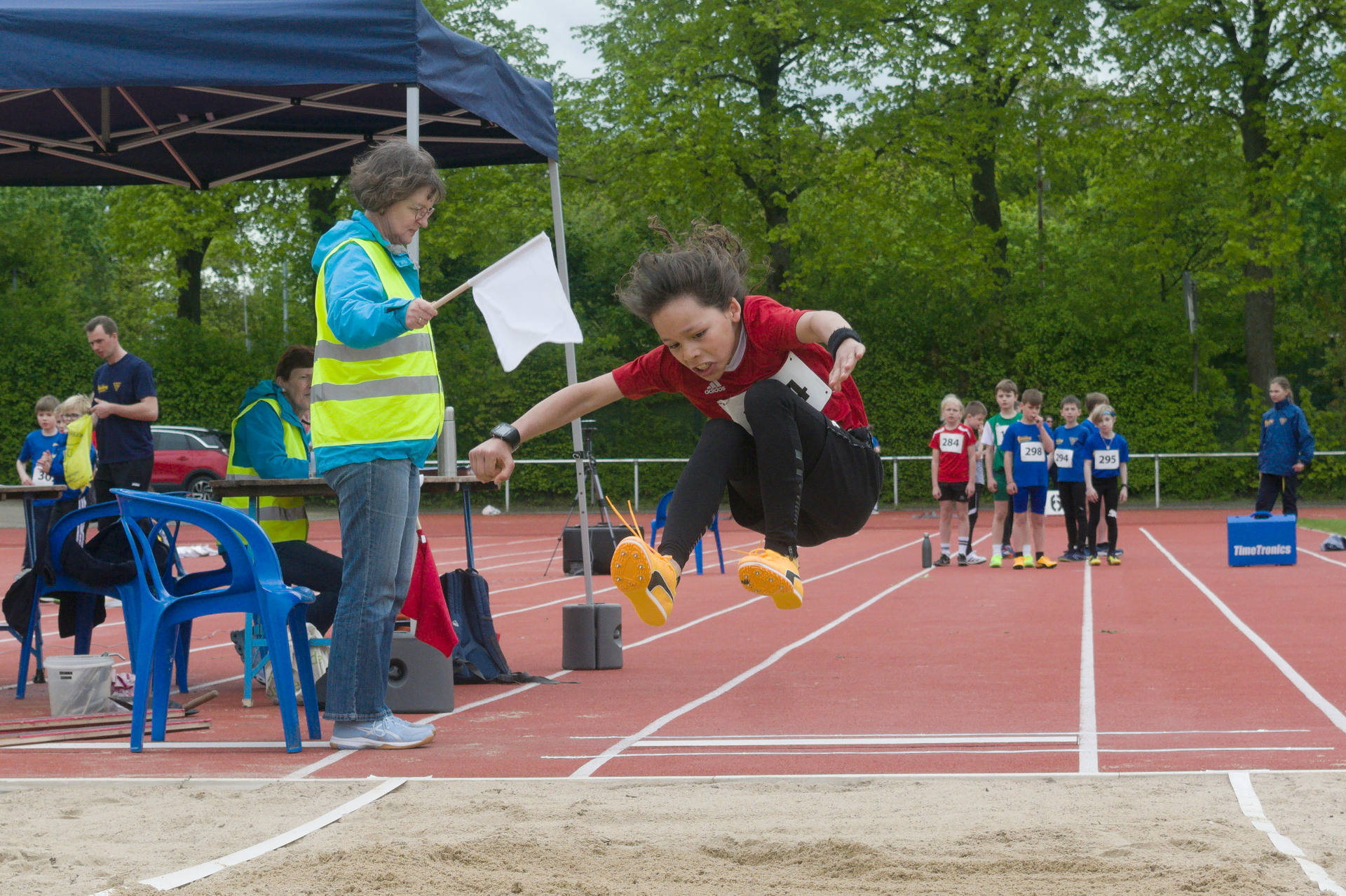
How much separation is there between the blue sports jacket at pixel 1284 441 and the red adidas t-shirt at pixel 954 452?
3.14 metres

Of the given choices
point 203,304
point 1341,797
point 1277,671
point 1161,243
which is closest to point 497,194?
point 1161,243

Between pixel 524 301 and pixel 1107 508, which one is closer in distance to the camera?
pixel 524 301

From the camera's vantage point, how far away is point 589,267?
27609 mm

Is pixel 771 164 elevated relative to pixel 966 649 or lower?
elevated

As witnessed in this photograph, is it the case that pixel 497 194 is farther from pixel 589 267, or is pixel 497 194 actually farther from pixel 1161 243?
pixel 1161 243

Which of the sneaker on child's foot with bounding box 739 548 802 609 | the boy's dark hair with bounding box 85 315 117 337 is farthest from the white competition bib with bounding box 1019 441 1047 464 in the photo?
the sneaker on child's foot with bounding box 739 548 802 609

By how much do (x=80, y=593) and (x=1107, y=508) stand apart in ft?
33.0

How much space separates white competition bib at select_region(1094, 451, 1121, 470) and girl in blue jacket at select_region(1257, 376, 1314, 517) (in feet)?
5.37

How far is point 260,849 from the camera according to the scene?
10.3ft

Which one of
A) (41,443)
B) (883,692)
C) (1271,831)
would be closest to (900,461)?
(41,443)

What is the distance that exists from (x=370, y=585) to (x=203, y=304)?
165 feet

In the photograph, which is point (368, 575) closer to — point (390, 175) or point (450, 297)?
point (450, 297)

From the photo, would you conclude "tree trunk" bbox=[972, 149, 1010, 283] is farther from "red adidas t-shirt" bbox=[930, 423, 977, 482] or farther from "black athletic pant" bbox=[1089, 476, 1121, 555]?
"red adidas t-shirt" bbox=[930, 423, 977, 482]

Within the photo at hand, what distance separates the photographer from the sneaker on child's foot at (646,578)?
3666 mm
